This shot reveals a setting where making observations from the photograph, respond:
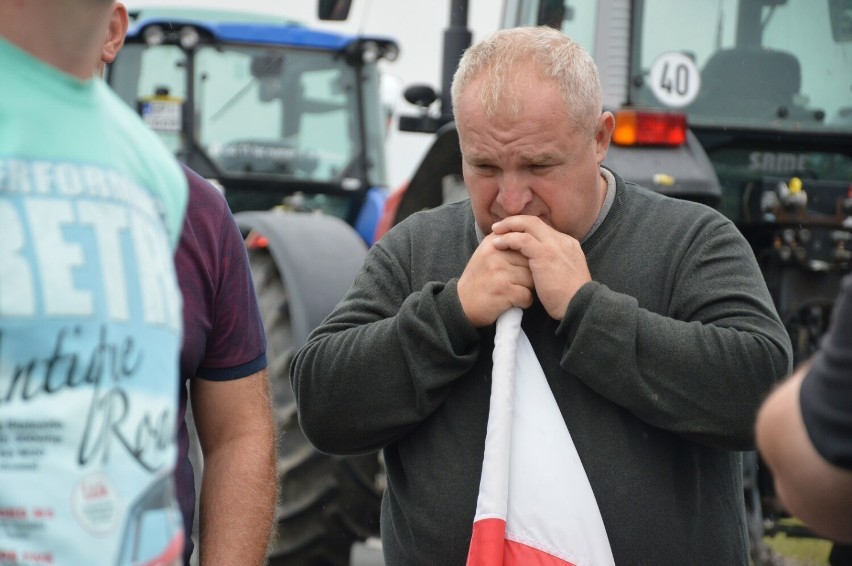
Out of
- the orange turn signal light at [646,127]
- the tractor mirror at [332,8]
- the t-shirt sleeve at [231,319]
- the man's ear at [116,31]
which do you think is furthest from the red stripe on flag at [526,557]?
the orange turn signal light at [646,127]

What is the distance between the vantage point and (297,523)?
4.56 meters

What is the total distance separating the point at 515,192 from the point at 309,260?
230 cm

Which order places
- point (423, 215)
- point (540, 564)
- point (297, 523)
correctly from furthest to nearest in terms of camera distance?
point (297, 523), point (423, 215), point (540, 564)

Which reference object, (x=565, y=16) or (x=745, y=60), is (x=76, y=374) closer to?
(x=565, y=16)

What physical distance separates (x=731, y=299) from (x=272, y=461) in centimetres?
79

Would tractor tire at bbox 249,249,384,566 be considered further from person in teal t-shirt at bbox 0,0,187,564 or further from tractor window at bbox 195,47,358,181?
tractor window at bbox 195,47,358,181

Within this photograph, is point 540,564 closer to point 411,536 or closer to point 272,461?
point 411,536

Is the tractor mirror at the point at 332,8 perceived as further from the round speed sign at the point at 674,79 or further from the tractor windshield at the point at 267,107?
the tractor windshield at the point at 267,107

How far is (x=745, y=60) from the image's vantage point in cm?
452

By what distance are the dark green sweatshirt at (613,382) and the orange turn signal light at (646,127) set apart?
4.93ft

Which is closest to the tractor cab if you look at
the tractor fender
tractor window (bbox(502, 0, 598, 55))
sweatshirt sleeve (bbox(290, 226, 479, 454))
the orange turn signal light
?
the tractor fender

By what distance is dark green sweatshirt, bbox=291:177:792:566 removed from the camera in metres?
2.13

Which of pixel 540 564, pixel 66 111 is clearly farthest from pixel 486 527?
pixel 66 111

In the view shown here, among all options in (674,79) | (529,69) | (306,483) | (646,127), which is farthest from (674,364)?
(306,483)
